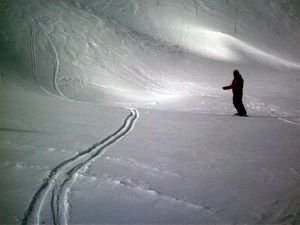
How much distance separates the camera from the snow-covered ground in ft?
16.5

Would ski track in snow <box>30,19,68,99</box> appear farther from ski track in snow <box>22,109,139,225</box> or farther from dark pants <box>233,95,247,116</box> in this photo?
ski track in snow <box>22,109,139,225</box>

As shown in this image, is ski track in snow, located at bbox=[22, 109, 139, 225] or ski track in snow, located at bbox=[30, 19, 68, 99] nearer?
ski track in snow, located at bbox=[22, 109, 139, 225]

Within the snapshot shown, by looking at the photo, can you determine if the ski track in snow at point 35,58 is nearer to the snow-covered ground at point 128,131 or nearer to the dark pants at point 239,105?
the snow-covered ground at point 128,131

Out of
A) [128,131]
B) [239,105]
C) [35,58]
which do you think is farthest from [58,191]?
[35,58]

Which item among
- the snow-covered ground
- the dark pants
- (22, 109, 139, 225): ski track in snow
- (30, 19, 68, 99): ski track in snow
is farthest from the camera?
(30, 19, 68, 99): ski track in snow

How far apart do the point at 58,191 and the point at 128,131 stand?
394cm

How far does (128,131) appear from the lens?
915 cm

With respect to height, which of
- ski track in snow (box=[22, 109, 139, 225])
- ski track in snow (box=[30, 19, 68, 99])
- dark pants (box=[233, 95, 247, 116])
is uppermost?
ski track in snow (box=[30, 19, 68, 99])

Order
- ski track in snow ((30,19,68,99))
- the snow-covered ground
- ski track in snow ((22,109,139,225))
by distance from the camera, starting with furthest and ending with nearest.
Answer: ski track in snow ((30,19,68,99)) < the snow-covered ground < ski track in snow ((22,109,139,225))

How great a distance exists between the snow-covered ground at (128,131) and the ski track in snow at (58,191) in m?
0.03

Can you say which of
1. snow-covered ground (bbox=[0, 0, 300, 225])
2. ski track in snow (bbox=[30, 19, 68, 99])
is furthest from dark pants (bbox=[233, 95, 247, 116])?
ski track in snow (bbox=[30, 19, 68, 99])

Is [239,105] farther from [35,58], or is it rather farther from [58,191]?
[35,58]

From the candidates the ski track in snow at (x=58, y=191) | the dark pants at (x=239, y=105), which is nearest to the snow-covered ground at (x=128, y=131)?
the ski track in snow at (x=58, y=191)

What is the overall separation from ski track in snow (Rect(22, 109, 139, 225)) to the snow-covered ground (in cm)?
3
